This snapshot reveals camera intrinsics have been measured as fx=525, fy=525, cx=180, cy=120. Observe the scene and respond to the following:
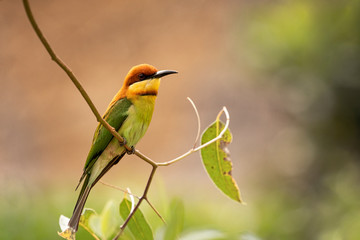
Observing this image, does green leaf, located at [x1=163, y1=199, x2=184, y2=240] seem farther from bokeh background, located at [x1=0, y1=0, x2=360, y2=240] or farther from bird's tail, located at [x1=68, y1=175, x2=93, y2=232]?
bird's tail, located at [x1=68, y1=175, x2=93, y2=232]

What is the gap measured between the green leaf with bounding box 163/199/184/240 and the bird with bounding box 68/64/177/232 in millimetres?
581

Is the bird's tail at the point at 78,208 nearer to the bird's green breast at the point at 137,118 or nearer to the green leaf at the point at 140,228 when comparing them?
the green leaf at the point at 140,228

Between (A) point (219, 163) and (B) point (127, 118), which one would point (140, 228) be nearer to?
(A) point (219, 163)

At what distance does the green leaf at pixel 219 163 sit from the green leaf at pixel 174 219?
32 centimetres

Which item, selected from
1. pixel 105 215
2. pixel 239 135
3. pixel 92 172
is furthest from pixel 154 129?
pixel 105 215

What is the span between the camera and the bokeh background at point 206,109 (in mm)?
2461

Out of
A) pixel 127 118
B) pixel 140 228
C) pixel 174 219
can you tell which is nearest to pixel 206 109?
pixel 127 118

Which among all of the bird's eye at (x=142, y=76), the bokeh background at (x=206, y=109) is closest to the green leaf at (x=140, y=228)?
the bokeh background at (x=206, y=109)

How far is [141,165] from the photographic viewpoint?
5426mm

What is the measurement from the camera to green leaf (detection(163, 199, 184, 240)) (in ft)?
1.53

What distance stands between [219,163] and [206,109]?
451 centimetres

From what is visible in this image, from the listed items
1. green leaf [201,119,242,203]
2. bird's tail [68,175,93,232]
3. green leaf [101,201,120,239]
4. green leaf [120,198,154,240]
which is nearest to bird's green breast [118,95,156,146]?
bird's tail [68,175,93,232]

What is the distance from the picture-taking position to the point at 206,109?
5.33 metres

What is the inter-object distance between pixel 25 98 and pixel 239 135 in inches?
121
